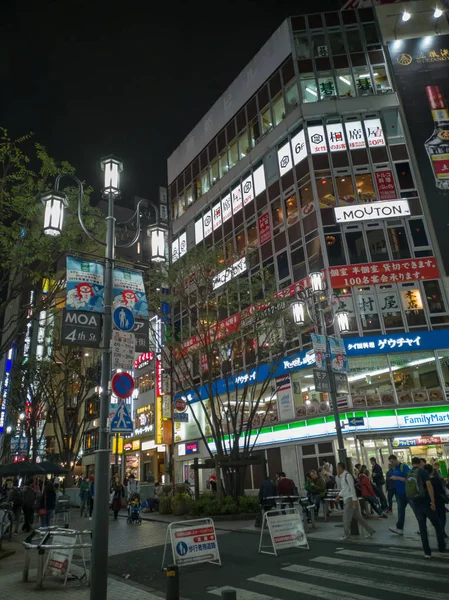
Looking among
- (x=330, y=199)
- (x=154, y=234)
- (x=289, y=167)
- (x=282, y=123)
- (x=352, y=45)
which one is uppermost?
(x=352, y=45)

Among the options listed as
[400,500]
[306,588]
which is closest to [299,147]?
[400,500]

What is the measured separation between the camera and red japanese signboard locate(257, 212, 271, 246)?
104ft

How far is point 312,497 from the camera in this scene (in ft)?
50.8

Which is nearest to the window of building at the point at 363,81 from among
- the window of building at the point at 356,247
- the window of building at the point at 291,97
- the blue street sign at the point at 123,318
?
the window of building at the point at 291,97

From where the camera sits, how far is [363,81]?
31.2 m

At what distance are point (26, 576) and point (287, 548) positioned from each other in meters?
5.67

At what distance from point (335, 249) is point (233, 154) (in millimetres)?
15183

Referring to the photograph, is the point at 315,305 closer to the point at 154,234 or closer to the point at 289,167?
the point at 154,234

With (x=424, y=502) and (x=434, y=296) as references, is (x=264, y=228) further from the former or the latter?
(x=424, y=502)

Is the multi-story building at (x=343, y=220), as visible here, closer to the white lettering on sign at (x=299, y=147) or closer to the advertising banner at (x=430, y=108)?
the white lettering on sign at (x=299, y=147)

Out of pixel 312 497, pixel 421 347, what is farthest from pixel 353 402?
pixel 312 497

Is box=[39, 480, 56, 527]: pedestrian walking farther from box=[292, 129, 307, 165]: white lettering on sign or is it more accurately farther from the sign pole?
box=[292, 129, 307, 165]: white lettering on sign

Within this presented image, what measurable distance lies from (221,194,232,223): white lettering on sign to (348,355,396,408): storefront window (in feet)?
56.0

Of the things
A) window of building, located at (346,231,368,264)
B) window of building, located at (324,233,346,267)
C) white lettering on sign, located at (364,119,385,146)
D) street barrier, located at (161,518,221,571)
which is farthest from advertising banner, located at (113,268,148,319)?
white lettering on sign, located at (364,119,385,146)
